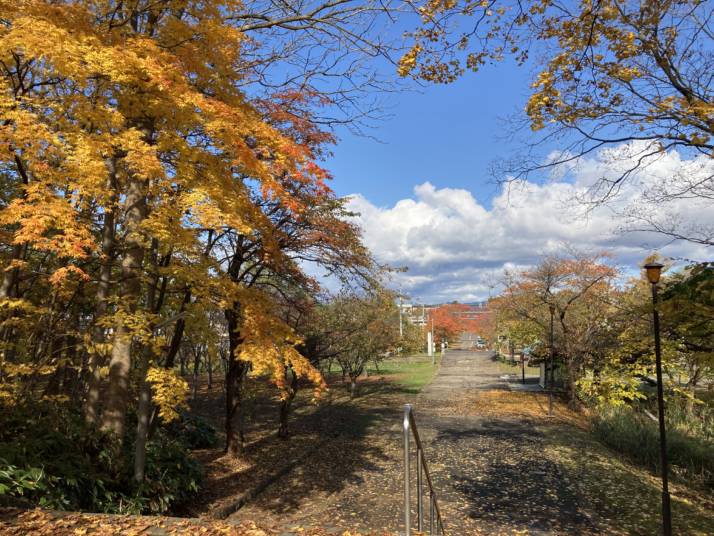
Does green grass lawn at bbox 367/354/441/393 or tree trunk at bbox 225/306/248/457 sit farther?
green grass lawn at bbox 367/354/441/393

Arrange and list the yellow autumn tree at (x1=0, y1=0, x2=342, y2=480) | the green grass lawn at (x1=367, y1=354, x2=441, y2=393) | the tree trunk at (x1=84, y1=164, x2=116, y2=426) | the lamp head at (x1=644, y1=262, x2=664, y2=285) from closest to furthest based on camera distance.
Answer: the yellow autumn tree at (x1=0, y1=0, x2=342, y2=480), the tree trunk at (x1=84, y1=164, x2=116, y2=426), the lamp head at (x1=644, y1=262, x2=664, y2=285), the green grass lawn at (x1=367, y1=354, x2=441, y2=393)

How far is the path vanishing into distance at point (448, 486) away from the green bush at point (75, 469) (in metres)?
1.37

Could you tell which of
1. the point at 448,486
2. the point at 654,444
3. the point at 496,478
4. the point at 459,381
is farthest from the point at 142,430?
the point at 459,381

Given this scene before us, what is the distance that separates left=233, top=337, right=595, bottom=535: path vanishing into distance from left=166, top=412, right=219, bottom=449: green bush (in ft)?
9.39

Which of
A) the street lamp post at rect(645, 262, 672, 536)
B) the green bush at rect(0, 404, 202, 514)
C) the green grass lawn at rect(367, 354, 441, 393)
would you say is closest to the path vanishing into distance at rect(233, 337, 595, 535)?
the street lamp post at rect(645, 262, 672, 536)

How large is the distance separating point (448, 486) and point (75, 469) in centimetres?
668

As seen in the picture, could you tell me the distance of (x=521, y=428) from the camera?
14.2 m

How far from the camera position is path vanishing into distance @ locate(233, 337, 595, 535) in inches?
291

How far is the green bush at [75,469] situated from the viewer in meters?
5.11

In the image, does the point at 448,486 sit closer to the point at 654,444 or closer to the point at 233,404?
the point at 233,404

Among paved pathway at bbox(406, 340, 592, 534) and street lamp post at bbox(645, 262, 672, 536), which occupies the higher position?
street lamp post at bbox(645, 262, 672, 536)

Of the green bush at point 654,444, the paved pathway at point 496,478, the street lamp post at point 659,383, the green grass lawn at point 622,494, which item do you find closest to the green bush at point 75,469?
the paved pathway at point 496,478

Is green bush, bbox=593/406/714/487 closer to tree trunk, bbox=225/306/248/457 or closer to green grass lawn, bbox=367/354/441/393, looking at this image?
tree trunk, bbox=225/306/248/457

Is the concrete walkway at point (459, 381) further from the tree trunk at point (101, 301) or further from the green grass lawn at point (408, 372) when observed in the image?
the tree trunk at point (101, 301)
